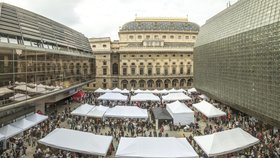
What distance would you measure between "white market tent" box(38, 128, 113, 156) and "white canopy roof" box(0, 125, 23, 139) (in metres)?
3.33

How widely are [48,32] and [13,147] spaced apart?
17153 mm

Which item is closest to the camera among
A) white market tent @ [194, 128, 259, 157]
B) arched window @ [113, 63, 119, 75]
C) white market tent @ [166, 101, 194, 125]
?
white market tent @ [194, 128, 259, 157]

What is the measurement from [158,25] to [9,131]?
59831mm

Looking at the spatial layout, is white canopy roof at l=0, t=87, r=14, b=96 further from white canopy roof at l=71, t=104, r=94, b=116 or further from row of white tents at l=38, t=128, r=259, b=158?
white canopy roof at l=71, t=104, r=94, b=116

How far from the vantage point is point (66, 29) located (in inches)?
1727

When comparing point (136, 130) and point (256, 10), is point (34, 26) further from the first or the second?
point (256, 10)

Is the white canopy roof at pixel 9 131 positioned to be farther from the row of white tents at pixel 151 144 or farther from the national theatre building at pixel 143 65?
the national theatre building at pixel 143 65

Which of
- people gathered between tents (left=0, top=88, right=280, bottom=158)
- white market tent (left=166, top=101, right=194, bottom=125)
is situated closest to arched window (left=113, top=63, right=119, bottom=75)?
people gathered between tents (left=0, top=88, right=280, bottom=158)

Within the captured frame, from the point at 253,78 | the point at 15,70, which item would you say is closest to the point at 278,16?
the point at 253,78

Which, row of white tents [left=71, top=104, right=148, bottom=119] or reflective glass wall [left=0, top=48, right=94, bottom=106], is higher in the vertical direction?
reflective glass wall [left=0, top=48, right=94, bottom=106]

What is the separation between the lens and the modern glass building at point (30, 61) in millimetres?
21438

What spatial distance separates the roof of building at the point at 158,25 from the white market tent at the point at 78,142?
186 ft

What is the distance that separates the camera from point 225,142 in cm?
1841

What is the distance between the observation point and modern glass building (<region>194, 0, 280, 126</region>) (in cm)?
2143
